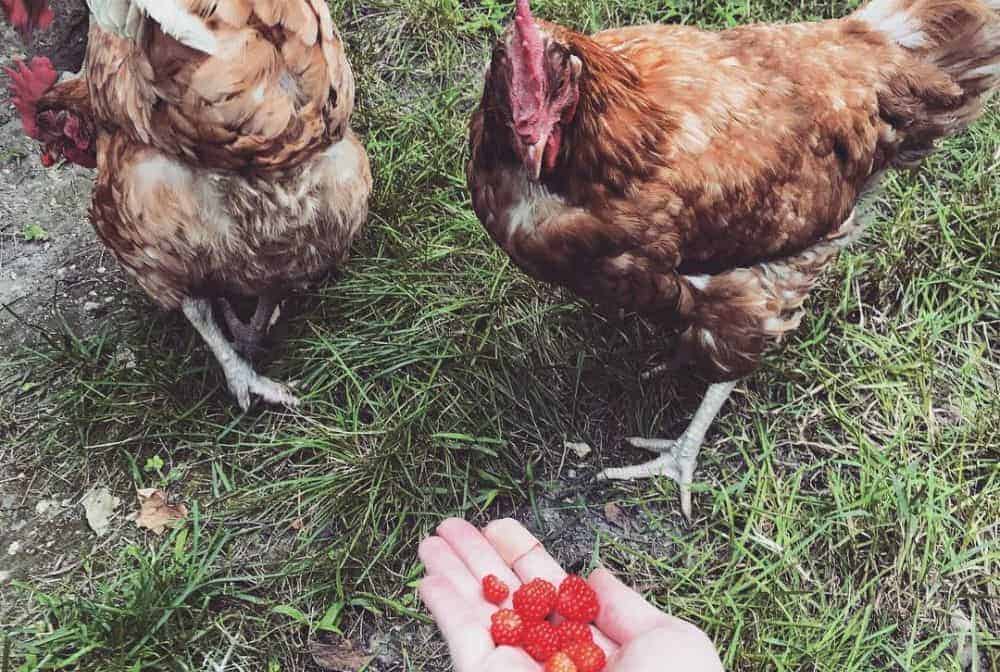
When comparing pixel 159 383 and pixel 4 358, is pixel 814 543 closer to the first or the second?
pixel 159 383

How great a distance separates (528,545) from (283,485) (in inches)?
36.3

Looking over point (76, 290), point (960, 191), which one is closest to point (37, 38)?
point (76, 290)

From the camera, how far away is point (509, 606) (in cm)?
209

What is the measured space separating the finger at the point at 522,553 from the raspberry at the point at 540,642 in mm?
233

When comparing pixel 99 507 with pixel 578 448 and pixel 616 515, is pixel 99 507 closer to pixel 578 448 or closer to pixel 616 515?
pixel 578 448

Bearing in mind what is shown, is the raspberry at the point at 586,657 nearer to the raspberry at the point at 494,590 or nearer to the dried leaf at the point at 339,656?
the raspberry at the point at 494,590

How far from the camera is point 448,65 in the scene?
3615 millimetres

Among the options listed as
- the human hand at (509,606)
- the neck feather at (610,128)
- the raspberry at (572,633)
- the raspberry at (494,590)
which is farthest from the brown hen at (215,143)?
the raspberry at (572,633)

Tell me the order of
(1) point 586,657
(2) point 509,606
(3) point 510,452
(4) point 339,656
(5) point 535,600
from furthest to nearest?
(3) point 510,452
(4) point 339,656
(2) point 509,606
(5) point 535,600
(1) point 586,657

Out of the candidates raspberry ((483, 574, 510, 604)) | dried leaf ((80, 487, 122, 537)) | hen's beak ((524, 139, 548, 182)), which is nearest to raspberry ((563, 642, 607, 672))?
raspberry ((483, 574, 510, 604))

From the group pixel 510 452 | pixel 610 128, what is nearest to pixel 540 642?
pixel 510 452

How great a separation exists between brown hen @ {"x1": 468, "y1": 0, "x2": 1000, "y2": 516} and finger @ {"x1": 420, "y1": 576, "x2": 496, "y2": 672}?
0.96 meters

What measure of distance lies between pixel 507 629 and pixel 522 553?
13.4 inches

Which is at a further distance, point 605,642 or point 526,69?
point 605,642
